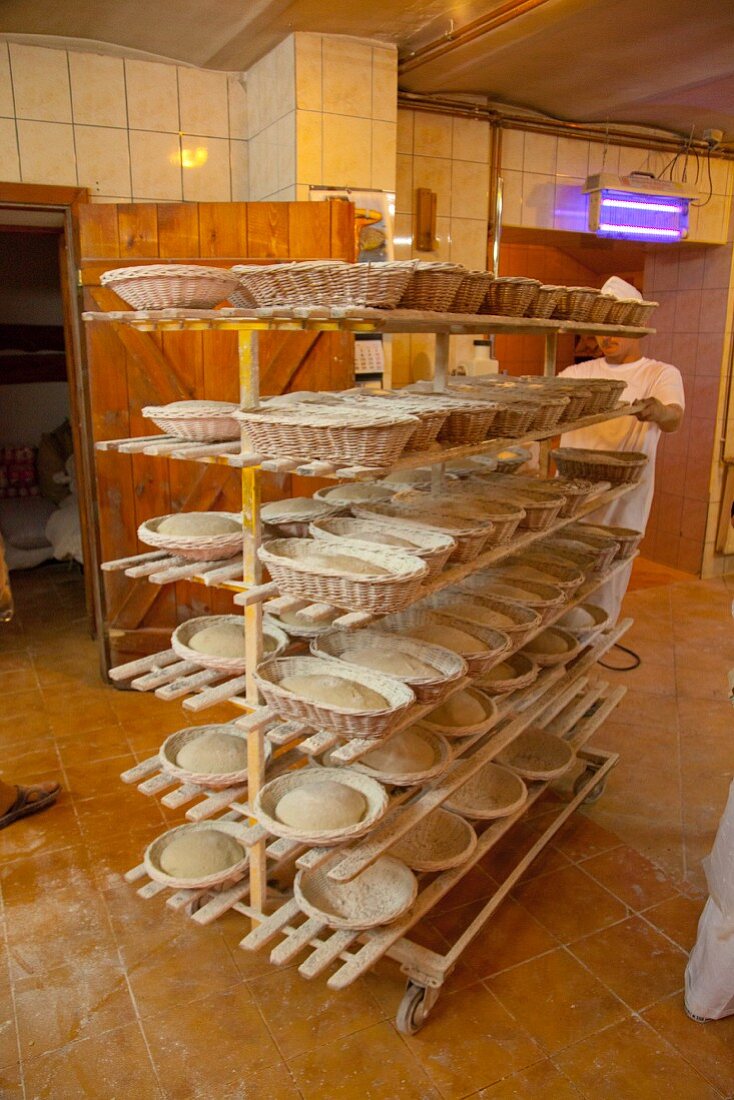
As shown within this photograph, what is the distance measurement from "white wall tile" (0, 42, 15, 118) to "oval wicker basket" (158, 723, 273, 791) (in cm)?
293

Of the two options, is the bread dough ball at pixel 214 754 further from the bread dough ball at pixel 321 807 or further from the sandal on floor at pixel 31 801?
the sandal on floor at pixel 31 801

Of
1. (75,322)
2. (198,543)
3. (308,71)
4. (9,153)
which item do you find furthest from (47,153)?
(198,543)

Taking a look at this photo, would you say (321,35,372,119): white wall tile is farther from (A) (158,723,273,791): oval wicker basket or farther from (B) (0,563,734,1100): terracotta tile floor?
(B) (0,563,734,1100): terracotta tile floor

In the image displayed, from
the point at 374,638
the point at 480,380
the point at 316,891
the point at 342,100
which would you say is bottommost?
the point at 316,891

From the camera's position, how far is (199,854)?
89.3 inches

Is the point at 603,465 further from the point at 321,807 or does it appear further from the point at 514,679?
the point at 321,807

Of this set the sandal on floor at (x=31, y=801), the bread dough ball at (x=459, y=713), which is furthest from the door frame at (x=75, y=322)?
the bread dough ball at (x=459, y=713)

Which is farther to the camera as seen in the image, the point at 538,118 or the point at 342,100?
the point at 538,118

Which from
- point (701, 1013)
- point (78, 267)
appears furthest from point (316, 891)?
point (78, 267)

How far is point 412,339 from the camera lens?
14.8 ft

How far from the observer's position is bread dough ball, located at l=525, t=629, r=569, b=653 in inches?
112

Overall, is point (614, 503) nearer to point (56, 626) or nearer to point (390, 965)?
point (390, 965)

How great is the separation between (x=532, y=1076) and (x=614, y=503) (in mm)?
2703

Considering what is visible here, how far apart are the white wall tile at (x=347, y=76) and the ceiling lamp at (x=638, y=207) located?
1599mm
